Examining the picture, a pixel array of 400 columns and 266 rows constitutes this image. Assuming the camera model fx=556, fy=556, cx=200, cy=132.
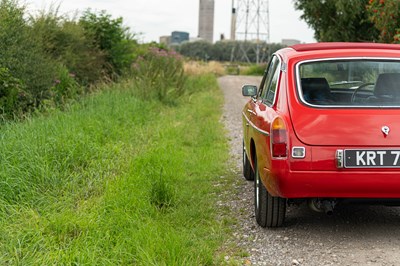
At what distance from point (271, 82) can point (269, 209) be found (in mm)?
1361

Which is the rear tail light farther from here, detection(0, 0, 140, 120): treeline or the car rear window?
detection(0, 0, 140, 120): treeline

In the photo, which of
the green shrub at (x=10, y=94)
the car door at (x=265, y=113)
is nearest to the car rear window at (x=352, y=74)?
the car door at (x=265, y=113)

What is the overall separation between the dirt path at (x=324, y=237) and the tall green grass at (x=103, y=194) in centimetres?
36

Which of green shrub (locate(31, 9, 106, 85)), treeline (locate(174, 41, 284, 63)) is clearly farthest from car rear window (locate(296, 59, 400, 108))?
treeline (locate(174, 41, 284, 63))

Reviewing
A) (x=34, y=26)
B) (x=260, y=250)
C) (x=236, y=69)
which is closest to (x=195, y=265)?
(x=260, y=250)

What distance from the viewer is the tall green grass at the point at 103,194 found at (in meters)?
4.39

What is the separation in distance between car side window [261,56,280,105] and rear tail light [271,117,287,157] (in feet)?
2.04

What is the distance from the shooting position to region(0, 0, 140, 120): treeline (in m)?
11.0

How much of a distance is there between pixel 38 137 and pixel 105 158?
90 centimetres

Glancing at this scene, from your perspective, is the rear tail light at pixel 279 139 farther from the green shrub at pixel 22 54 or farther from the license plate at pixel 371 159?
the green shrub at pixel 22 54

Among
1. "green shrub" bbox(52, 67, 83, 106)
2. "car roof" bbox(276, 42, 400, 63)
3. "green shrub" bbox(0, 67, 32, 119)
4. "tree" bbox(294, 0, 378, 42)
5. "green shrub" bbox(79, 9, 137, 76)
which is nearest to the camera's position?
"car roof" bbox(276, 42, 400, 63)

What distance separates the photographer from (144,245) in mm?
4465

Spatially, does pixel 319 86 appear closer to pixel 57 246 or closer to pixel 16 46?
pixel 57 246

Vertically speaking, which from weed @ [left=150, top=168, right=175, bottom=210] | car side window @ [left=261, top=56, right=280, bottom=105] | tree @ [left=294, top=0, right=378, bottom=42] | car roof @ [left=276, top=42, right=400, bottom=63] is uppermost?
tree @ [left=294, top=0, right=378, bottom=42]
